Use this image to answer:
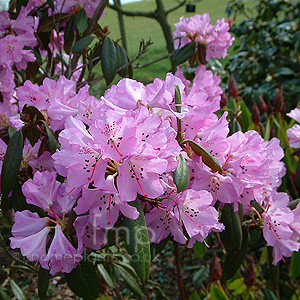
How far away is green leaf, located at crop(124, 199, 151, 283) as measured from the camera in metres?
0.58

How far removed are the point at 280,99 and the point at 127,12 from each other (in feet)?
7.15

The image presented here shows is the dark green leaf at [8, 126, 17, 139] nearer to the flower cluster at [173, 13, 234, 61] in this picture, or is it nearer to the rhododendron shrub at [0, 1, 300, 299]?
the rhododendron shrub at [0, 1, 300, 299]

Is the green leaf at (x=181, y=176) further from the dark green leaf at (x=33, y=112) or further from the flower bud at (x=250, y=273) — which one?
the flower bud at (x=250, y=273)

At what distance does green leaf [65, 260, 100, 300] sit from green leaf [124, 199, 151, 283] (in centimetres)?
27

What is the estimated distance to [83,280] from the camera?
815 mm

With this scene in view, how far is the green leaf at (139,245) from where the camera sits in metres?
0.58

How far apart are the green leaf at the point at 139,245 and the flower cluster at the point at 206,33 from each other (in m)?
0.96

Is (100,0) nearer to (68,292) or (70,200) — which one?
(70,200)

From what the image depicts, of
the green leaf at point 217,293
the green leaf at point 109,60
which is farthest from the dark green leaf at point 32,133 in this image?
the green leaf at point 217,293

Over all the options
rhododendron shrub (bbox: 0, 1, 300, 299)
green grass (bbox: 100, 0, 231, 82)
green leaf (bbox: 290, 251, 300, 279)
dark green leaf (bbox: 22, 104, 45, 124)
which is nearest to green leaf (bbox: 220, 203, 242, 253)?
rhododendron shrub (bbox: 0, 1, 300, 299)

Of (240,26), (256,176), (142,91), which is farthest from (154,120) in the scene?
(240,26)

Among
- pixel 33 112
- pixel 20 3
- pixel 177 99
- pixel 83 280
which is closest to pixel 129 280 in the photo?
pixel 83 280

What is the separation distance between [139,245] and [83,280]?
0.98ft

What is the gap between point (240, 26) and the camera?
3.33 metres
